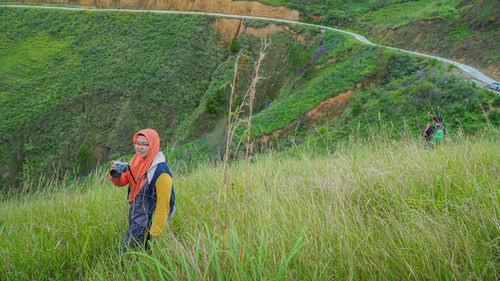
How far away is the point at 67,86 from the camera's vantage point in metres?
26.5

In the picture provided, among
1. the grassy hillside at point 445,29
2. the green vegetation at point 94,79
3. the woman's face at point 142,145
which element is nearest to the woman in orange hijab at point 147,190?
the woman's face at point 142,145

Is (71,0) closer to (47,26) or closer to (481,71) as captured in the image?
(47,26)

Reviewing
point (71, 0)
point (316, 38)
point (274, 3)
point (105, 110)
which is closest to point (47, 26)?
point (71, 0)

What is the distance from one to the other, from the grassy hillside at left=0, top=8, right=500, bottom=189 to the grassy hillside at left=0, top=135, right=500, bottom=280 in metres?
12.9

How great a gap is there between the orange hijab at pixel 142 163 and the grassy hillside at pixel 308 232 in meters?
0.39

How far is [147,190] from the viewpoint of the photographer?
2230mm

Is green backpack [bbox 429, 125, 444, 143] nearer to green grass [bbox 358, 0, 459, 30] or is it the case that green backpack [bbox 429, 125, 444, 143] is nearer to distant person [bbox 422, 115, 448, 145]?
distant person [bbox 422, 115, 448, 145]

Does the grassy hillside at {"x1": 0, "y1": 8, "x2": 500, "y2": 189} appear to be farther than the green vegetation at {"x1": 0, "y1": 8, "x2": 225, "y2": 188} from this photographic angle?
No

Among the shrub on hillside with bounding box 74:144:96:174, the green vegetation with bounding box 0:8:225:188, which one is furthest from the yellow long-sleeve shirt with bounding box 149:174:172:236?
the green vegetation with bounding box 0:8:225:188

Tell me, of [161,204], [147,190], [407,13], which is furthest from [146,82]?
[407,13]

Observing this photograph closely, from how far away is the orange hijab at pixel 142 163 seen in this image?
2268 mm

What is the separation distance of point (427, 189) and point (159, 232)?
2011 millimetres

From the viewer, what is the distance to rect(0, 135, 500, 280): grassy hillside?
4.02 feet

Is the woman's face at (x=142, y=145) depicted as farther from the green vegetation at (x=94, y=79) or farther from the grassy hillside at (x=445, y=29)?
the green vegetation at (x=94, y=79)
